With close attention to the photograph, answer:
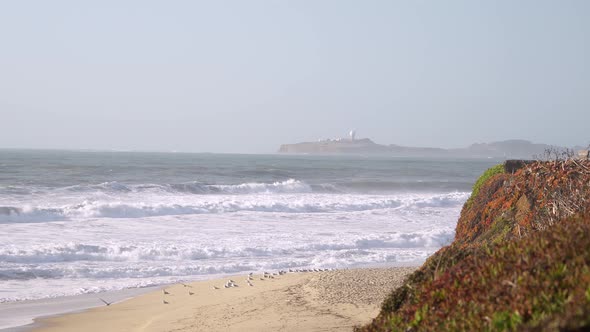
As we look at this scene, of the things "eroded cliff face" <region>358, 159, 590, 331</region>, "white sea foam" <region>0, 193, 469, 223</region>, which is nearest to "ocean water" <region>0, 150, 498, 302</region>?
"white sea foam" <region>0, 193, 469, 223</region>

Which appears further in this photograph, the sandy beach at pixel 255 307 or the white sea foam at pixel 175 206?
the white sea foam at pixel 175 206

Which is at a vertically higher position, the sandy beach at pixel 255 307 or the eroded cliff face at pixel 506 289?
the eroded cliff face at pixel 506 289

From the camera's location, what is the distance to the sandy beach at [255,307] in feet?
30.2

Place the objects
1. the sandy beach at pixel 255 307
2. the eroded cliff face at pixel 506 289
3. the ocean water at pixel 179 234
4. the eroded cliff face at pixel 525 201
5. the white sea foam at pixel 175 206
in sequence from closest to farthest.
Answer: the eroded cliff face at pixel 506 289
the eroded cliff face at pixel 525 201
the sandy beach at pixel 255 307
the ocean water at pixel 179 234
the white sea foam at pixel 175 206

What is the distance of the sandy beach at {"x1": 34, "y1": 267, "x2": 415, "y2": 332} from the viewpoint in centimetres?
922

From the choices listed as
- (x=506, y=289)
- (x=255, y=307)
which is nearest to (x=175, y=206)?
(x=255, y=307)

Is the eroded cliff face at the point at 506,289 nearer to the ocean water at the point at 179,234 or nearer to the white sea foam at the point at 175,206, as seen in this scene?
the ocean water at the point at 179,234

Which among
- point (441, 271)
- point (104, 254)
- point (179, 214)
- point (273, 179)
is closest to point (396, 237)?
point (104, 254)

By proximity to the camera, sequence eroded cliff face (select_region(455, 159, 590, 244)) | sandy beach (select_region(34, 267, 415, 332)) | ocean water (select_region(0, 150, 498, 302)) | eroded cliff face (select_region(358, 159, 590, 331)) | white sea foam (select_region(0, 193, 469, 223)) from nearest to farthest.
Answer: eroded cliff face (select_region(358, 159, 590, 331)), eroded cliff face (select_region(455, 159, 590, 244)), sandy beach (select_region(34, 267, 415, 332)), ocean water (select_region(0, 150, 498, 302)), white sea foam (select_region(0, 193, 469, 223))

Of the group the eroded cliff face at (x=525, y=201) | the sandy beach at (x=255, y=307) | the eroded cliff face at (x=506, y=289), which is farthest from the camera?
the sandy beach at (x=255, y=307)

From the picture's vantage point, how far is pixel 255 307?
10.3m

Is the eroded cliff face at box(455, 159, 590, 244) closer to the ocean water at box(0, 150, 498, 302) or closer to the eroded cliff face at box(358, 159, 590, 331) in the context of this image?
the eroded cliff face at box(358, 159, 590, 331)

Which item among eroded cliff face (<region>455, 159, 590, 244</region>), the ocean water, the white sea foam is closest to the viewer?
eroded cliff face (<region>455, 159, 590, 244</region>)

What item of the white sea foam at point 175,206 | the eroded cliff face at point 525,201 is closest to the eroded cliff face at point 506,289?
A: the eroded cliff face at point 525,201
